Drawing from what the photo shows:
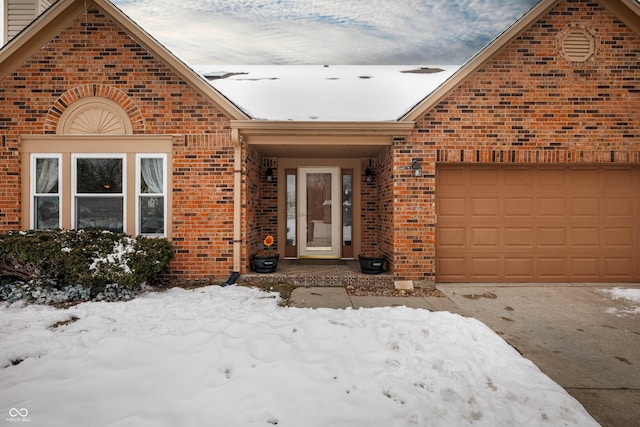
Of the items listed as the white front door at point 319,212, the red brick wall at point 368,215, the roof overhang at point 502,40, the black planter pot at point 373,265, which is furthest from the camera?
the white front door at point 319,212

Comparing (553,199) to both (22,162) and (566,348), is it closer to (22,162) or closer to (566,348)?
(566,348)

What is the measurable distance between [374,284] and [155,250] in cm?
413

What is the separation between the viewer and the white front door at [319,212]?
8.52 meters

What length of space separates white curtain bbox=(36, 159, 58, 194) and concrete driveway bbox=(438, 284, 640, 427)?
788 cm

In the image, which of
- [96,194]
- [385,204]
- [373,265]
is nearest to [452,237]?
[385,204]

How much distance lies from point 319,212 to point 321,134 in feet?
8.84

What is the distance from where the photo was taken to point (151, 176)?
21.0 ft

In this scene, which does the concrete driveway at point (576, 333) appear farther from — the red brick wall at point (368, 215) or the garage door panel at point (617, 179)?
the red brick wall at point (368, 215)

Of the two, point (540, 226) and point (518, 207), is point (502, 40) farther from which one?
point (540, 226)

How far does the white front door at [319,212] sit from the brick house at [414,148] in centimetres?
205

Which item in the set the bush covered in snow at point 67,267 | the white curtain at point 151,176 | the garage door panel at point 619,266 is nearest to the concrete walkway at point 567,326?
the garage door panel at point 619,266

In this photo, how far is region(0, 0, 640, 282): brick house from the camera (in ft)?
20.3

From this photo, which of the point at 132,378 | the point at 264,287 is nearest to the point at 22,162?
the point at 264,287

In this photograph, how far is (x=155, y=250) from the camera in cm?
556
